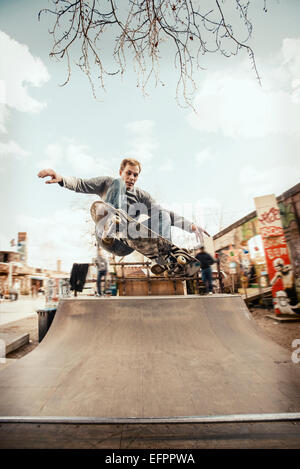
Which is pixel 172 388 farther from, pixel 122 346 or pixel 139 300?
pixel 139 300

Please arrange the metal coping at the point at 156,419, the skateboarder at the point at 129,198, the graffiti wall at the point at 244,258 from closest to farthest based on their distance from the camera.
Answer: the metal coping at the point at 156,419
the skateboarder at the point at 129,198
the graffiti wall at the point at 244,258

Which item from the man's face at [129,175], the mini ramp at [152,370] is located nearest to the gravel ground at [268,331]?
the mini ramp at [152,370]

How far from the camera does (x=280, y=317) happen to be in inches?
290

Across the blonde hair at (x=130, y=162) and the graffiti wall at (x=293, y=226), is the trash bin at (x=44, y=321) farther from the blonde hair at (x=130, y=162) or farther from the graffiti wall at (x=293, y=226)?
the graffiti wall at (x=293, y=226)

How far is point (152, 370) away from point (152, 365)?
0.12 meters

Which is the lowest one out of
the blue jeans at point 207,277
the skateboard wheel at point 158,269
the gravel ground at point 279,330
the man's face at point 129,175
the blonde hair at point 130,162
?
the gravel ground at point 279,330

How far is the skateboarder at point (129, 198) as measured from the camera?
4008 millimetres

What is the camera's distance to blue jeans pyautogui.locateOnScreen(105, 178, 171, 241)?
4.07 m

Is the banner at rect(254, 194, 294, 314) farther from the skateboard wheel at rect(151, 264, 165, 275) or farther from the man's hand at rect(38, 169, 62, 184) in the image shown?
the man's hand at rect(38, 169, 62, 184)

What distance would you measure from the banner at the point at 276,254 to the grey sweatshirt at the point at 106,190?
538 centimetres

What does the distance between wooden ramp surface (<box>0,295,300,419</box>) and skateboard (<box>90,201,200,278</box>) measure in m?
1.00

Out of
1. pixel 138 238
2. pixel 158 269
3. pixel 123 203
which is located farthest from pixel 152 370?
pixel 123 203

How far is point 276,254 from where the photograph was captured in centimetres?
805
